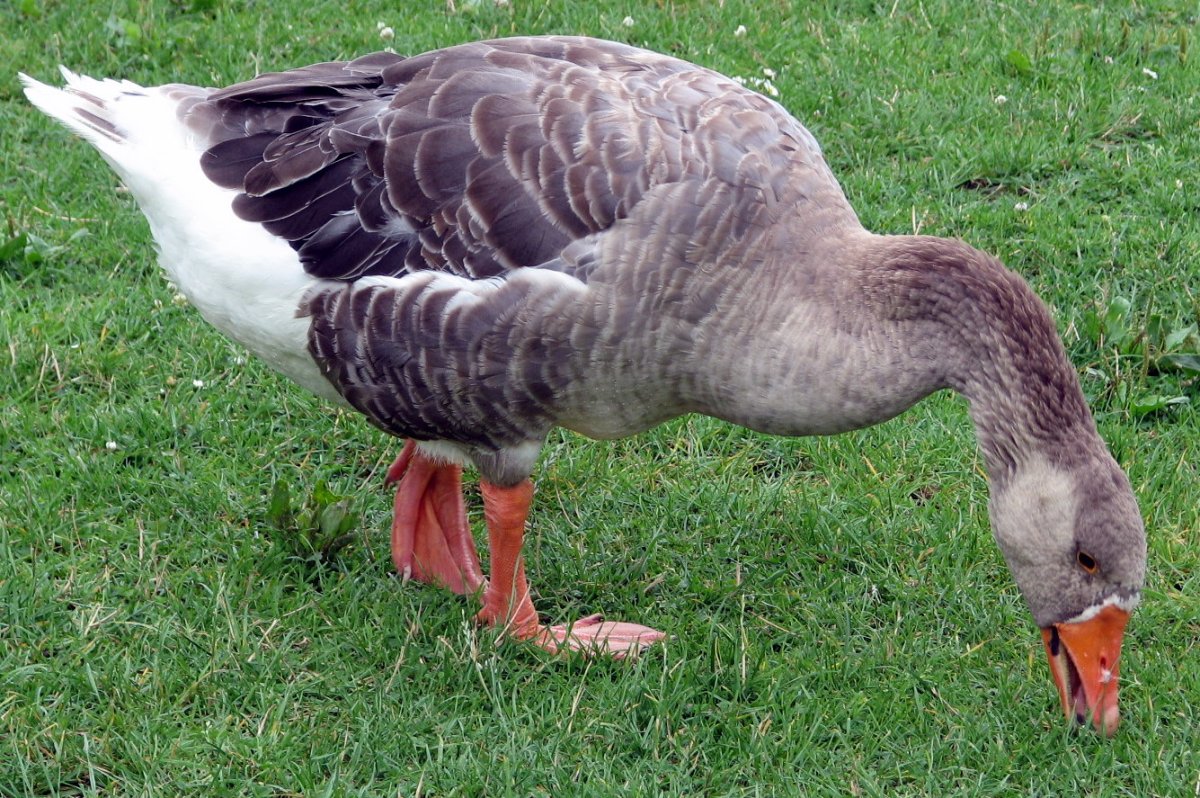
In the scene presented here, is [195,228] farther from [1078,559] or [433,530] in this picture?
[1078,559]

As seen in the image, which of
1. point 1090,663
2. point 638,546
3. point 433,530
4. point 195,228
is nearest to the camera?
point 1090,663

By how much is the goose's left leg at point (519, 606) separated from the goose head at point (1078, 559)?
121cm

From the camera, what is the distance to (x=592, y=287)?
3680 millimetres

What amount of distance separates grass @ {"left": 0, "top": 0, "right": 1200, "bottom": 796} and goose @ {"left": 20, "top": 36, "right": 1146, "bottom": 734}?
0.31 metres

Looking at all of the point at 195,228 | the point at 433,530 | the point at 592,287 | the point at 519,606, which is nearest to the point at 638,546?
the point at 519,606

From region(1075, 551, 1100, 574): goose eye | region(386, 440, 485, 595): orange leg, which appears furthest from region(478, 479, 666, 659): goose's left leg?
region(1075, 551, 1100, 574): goose eye

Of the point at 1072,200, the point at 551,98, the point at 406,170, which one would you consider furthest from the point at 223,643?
the point at 1072,200

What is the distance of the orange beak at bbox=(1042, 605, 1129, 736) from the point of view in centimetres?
359

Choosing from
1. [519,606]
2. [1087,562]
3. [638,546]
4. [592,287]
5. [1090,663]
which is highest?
[592,287]

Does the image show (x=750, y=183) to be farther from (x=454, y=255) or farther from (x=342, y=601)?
(x=342, y=601)

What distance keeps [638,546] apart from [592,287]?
1.34m

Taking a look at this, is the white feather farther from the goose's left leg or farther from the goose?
the goose's left leg

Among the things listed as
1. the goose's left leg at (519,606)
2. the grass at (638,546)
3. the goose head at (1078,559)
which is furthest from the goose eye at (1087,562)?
the goose's left leg at (519,606)

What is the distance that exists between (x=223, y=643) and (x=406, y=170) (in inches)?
60.4
